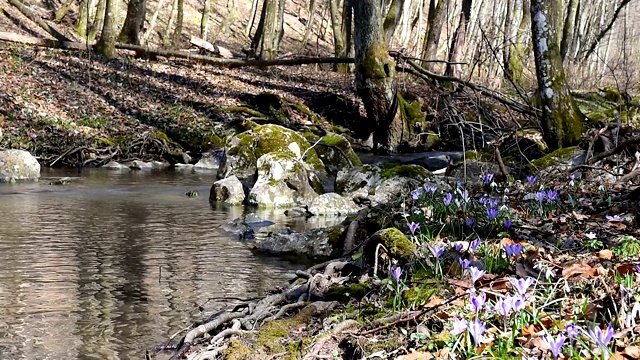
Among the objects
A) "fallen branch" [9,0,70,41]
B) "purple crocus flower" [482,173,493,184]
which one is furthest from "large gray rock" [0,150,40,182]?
"fallen branch" [9,0,70,41]

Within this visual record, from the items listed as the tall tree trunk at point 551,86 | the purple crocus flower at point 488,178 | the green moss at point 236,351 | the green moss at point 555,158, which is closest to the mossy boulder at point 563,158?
the green moss at point 555,158

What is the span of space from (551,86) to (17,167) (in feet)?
31.7

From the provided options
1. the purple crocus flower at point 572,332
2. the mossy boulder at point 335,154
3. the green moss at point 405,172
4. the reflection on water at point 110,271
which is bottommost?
the reflection on water at point 110,271

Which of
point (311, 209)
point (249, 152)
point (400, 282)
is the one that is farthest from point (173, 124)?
point (400, 282)

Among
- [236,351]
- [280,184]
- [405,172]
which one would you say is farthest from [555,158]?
[236,351]

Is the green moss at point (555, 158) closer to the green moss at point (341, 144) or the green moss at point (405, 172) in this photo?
the green moss at point (405, 172)

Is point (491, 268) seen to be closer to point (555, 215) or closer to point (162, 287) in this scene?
point (555, 215)

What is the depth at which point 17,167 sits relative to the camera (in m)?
13.3

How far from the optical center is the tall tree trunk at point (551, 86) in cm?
999

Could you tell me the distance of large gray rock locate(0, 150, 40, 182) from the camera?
43.3 ft

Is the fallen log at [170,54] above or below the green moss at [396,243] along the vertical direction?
above

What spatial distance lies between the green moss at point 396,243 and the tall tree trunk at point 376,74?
12.7 metres

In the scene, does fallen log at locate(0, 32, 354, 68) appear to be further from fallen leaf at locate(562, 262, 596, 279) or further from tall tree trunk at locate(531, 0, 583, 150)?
fallen leaf at locate(562, 262, 596, 279)

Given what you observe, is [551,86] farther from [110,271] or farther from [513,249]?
[513,249]
